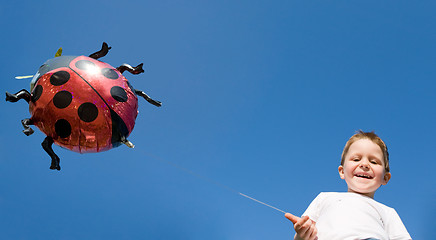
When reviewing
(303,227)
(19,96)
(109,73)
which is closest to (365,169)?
(303,227)

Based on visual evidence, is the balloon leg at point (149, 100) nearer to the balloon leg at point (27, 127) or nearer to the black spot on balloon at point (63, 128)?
the black spot on balloon at point (63, 128)

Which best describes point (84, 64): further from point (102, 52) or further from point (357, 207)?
point (357, 207)

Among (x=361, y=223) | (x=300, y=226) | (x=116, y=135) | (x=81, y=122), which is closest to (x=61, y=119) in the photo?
(x=81, y=122)

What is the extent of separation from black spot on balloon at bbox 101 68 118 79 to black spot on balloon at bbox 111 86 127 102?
0.20 meters

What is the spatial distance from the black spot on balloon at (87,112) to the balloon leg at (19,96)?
0.87 meters

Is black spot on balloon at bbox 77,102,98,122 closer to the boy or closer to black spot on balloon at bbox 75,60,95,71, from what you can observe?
black spot on balloon at bbox 75,60,95,71

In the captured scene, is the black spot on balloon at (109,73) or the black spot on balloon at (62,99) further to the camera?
the black spot on balloon at (109,73)

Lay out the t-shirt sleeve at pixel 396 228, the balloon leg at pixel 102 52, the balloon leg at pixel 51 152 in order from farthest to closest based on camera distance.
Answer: the balloon leg at pixel 102 52
the balloon leg at pixel 51 152
the t-shirt sleeve at pixel 396 228

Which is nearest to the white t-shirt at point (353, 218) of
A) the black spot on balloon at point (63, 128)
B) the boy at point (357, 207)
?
the boy at point (357, 207)

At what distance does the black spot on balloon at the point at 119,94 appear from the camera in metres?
4.80

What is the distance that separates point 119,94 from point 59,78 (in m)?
0.77

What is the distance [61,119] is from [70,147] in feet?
1.57

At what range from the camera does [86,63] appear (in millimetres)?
4938

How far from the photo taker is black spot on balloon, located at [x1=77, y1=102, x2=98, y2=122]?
449 centimetres
